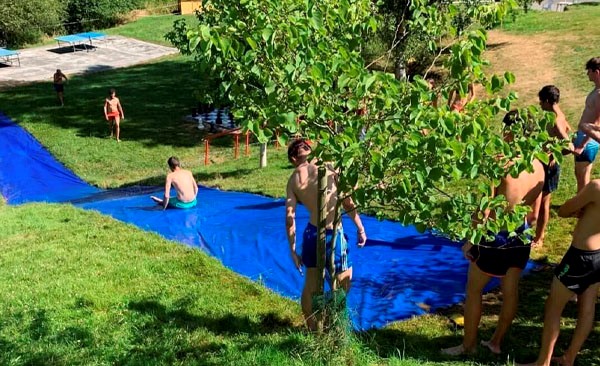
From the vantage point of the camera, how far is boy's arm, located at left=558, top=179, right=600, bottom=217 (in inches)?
154

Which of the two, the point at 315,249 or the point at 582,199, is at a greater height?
the point at 582,199

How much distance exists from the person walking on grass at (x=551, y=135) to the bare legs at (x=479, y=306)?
1.68m

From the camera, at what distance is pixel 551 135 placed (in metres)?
6.12

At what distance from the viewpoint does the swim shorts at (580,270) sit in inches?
157

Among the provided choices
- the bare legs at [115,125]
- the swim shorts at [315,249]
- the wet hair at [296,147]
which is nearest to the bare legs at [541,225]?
the swim shorts at [315,249]

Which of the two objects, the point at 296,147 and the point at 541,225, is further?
the point at 541,225

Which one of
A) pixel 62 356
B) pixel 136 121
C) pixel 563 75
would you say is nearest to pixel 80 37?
pixel 136 121

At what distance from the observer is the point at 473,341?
461 centimetres

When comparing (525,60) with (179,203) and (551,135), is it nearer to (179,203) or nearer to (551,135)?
(179,203)

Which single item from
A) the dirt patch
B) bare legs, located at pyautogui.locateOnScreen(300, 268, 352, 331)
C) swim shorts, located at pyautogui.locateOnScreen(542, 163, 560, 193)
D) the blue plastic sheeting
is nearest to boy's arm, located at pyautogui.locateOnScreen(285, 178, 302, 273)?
bare legs, located at pyautogui.locateOnScreen(300, 268, 352, 331)

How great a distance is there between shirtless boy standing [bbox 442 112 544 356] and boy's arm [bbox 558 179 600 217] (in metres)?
0.31

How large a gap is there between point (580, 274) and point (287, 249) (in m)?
3.82

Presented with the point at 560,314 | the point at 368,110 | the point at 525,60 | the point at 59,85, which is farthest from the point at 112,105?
the point at 560,314

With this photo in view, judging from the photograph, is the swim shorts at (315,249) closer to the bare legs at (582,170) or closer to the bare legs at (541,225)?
the bare legs at (541,225)
